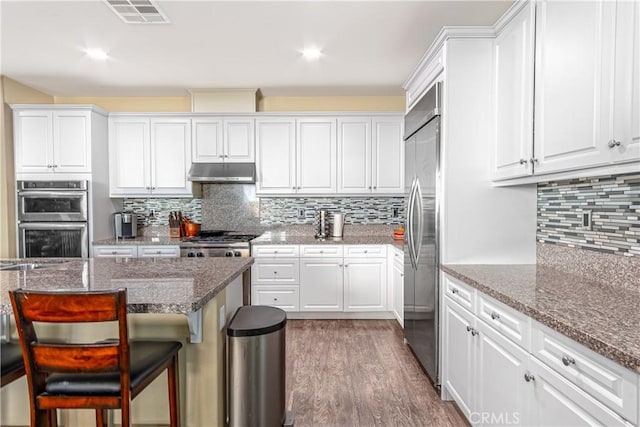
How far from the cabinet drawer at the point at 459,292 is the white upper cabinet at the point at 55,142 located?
3.91m

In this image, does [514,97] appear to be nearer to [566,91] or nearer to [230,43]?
[566,91]

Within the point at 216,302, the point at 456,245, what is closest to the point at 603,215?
the point at 456,245

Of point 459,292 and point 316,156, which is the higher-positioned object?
point 316,156

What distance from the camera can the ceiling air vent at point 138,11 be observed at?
2.42 meters

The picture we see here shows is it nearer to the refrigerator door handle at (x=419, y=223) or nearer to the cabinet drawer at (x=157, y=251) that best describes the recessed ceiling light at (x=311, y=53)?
the refrigerator door handle at (x=419, y=223)

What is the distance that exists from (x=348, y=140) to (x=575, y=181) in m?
2.58

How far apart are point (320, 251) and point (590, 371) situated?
2999mm

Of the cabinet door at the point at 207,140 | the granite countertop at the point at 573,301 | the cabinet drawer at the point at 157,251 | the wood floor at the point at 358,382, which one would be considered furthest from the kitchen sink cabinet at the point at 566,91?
the cabinet drawer at the point at 157,251

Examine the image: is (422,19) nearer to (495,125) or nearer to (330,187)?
(495,125)

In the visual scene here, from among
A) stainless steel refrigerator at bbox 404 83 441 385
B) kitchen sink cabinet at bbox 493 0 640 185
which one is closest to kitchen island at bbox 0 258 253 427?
stainless steel refrigerator at bbox 404 83 441 385

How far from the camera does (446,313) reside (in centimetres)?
229

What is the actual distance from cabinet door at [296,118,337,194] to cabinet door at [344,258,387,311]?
0.96m

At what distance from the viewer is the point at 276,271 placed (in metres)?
3.96

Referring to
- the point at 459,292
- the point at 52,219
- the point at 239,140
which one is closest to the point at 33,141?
the point at 52,219
